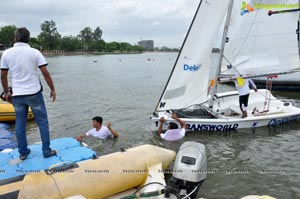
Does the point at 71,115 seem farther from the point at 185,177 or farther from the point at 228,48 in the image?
the point at 185,177

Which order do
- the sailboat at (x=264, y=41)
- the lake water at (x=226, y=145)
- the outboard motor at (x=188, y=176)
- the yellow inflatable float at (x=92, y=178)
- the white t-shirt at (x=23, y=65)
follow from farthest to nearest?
the sailboat at (x=264, y=41) < the lake water at (x=226, y=145) < the white t-shirt at (x=23, y=65) < the outboard motor at (x=188, y=176) < the yellow inflatable float at (x=92, y=178)

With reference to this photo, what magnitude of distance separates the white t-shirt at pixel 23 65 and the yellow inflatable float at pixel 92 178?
142cm

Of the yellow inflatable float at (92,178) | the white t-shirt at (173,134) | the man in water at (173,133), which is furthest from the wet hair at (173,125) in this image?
the yellow inflatable float at (92,178)

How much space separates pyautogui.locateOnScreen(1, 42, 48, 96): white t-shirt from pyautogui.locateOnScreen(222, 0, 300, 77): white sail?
7.46 m

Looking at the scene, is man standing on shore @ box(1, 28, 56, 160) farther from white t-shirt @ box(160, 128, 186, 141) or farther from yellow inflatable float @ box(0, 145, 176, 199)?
white t-shirt @ box(160, 128, 186, 141)

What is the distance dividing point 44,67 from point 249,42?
26.8 ft

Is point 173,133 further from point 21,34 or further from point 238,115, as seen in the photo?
point 21,34

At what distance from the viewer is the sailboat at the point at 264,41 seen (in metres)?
11.0

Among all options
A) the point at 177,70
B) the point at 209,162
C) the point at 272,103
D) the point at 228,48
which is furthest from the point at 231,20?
the point at 209,162

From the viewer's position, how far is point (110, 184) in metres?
5.28

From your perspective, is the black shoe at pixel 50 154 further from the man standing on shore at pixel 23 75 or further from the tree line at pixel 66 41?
the tree line at pixel 66 41

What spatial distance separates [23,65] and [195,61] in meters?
6.22

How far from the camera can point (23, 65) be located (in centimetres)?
516

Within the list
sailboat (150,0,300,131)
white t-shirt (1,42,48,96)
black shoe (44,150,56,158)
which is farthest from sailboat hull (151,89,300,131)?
white t-shirt (1,42,48,96)
